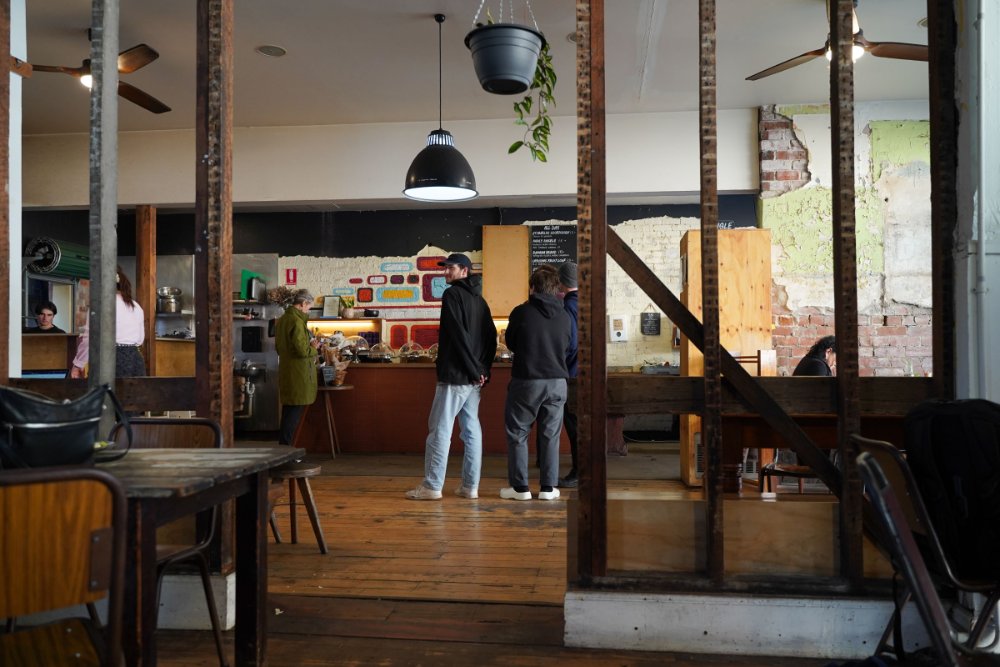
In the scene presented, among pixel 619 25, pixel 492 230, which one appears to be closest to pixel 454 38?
pixel 619 25

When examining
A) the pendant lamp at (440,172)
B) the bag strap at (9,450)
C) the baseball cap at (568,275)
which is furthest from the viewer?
the baseball cap at (568,275)

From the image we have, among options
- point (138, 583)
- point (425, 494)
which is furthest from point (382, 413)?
point (138, 583)

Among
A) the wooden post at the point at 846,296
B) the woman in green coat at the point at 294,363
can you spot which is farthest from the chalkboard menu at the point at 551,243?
the wooden post at the point at 846,296

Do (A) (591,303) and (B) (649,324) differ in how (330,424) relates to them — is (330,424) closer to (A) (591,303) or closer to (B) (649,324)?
(B) (649,324)

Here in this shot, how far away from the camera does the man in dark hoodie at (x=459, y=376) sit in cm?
520

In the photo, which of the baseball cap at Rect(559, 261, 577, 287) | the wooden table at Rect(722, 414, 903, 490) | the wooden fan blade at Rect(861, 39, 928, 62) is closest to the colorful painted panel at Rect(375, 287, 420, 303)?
the baseball cap at Rect(559, 261, 577, 287)

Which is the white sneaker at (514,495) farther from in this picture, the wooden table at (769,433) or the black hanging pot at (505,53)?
the black hanging pot at (505,53)

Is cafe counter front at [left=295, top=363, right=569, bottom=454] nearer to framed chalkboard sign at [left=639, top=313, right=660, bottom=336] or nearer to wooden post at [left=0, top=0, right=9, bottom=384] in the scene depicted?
framed chalkboard sign at [left=639, top=313, right=660, bottom=336]

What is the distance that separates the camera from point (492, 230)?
870cm

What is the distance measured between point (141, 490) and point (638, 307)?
7480mm

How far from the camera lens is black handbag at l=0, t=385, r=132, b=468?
167 centimetres

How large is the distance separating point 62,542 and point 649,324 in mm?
7700

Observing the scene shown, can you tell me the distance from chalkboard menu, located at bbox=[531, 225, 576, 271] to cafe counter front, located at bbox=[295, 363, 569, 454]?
188 centimetres

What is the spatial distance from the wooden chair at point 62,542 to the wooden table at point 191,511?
14 centimetres
